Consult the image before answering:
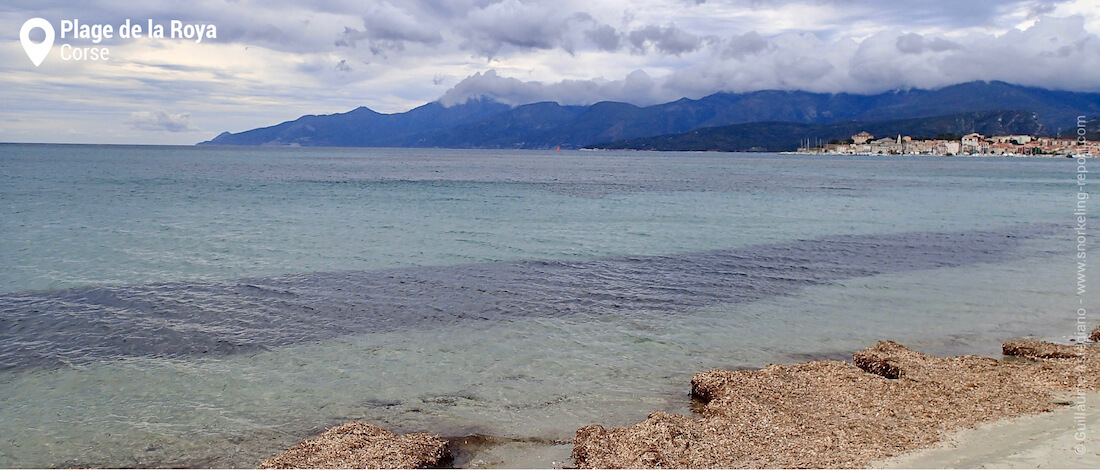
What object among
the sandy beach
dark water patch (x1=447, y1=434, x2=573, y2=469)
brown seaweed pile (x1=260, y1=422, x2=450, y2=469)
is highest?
brown seaweed pile (x1=260, y1=422, x2=450, y2=469)

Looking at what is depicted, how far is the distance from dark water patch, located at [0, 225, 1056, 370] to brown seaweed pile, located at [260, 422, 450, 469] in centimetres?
551

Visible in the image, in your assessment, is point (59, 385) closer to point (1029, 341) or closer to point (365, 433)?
point (365, 433)

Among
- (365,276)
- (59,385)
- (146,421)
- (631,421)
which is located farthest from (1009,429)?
(365,276)

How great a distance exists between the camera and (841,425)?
9.05 meters

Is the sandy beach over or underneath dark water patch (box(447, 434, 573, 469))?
over

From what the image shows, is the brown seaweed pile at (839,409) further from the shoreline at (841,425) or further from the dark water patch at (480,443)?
the dark water patch at (480,443)

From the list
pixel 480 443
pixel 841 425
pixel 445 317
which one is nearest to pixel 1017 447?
pixel 841 425

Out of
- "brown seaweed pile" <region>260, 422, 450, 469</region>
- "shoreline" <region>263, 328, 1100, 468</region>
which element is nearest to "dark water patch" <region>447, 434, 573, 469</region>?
"shoreline" <region>263, 328, 1100, 468</region>

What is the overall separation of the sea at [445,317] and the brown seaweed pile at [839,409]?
0.94m

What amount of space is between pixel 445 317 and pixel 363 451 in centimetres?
753

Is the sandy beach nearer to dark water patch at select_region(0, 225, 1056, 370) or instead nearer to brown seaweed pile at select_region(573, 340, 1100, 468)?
brown seaweed pile at select_region(573, 340, 1100, 468)

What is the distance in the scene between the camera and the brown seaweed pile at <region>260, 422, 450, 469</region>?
8.17m

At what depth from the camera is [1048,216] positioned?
41.1m

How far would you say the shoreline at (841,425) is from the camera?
8086 mm
